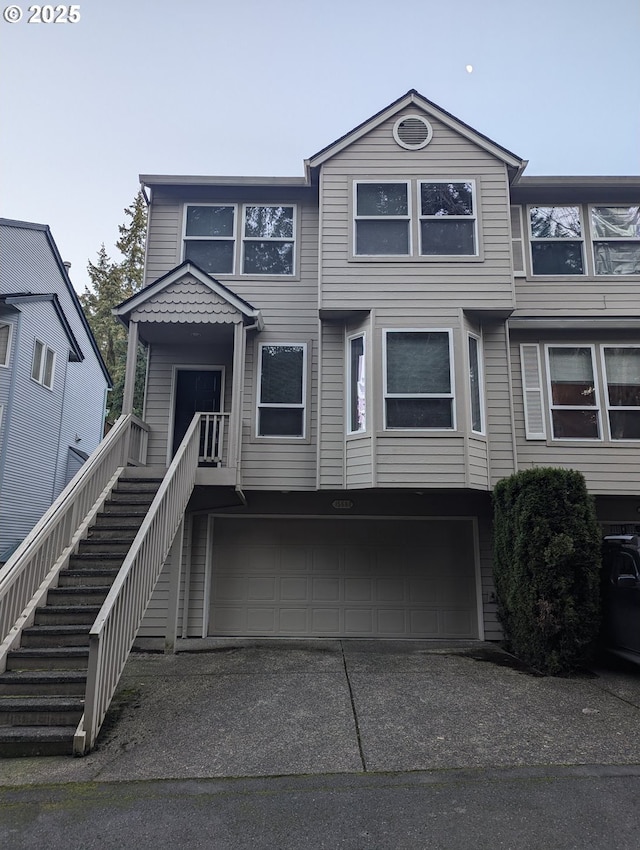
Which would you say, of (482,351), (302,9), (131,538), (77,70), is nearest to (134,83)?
(77,70)

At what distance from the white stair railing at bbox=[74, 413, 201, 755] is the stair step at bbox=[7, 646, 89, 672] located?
45 cm

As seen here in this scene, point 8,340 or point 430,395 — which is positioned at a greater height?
point 8,340

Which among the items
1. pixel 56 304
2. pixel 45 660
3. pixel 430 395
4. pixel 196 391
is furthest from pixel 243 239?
pixel 56 304

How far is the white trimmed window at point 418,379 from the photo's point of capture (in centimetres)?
828

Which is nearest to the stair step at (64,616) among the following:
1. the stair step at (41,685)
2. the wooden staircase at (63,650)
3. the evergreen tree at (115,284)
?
the wooden staircase at (63,650)

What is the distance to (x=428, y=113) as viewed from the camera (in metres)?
9.48

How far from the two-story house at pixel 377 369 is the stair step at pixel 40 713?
3596 mm

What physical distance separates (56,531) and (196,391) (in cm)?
415

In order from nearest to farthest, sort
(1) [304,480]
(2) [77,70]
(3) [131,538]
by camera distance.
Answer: (3) [131,538] < (1) [304,480] < (2) [77,70]

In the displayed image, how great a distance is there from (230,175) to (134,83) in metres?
3.89

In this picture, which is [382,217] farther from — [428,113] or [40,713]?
[40,713]

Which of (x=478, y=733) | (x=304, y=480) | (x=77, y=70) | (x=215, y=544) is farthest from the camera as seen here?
(x=77, y=70)

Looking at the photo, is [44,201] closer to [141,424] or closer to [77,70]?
[77,70]

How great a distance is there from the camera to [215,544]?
9.61 m
